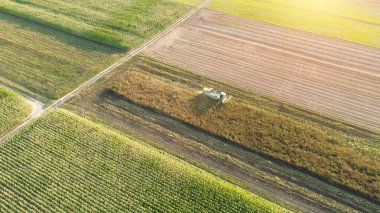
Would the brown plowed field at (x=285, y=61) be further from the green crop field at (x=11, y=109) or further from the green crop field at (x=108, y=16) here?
the green crop field at (x=11, y=109)

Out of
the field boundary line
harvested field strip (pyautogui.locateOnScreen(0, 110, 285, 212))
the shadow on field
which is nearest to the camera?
harvested field strip (pyautogui.locateOnScreen(0, 110, 285, 212))

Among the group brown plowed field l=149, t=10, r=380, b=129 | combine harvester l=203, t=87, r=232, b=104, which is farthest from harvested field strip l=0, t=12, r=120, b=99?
combine harvester l=203, t=87, r=232, b=104

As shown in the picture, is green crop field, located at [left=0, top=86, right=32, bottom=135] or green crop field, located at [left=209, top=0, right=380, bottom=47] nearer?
green crop field, located at [left=0, top=86, right=32, bottom=135]

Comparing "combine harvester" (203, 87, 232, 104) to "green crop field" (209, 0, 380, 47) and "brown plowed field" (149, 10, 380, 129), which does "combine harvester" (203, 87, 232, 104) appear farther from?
"green crop field" (209, 0, 380, 47)

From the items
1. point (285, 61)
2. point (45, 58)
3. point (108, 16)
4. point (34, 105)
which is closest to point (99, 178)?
point (34, 105)

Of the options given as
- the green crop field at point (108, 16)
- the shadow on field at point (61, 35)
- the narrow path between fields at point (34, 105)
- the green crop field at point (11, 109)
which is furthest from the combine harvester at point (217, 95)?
the green crop field at point (11, 109)

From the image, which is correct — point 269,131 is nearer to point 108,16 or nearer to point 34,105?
point 34,105

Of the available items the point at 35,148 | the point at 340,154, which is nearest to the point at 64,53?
the point at 35,148

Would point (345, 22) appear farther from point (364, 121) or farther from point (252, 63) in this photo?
point (364, 121)
